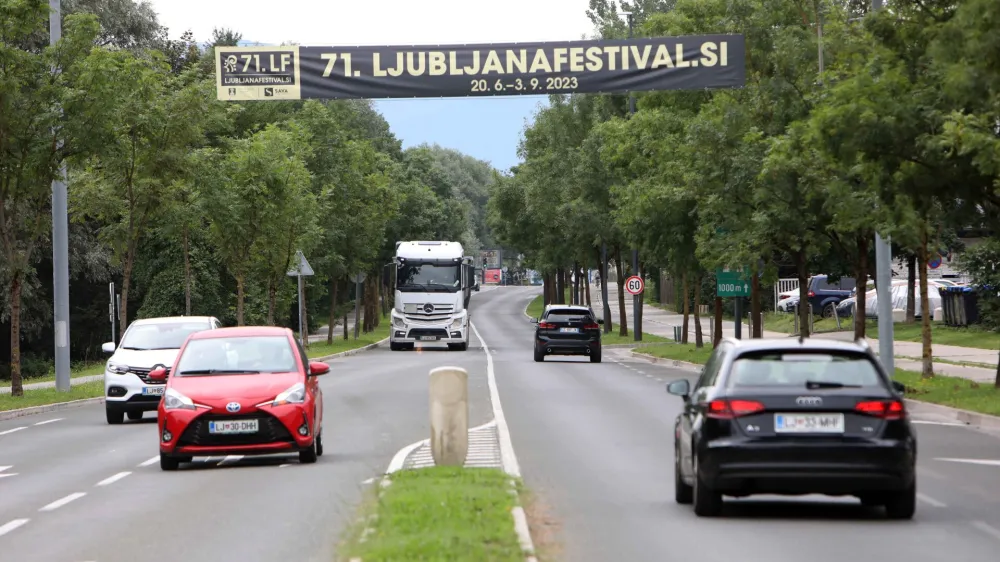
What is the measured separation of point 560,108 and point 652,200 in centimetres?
2960

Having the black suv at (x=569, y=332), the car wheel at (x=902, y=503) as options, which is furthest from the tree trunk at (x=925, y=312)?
the black suv at (x=569, y=332)

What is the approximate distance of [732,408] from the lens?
1132cm

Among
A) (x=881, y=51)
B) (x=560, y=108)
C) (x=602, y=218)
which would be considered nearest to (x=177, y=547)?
(x=881, y=51)

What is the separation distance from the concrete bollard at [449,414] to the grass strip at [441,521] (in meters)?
0.67

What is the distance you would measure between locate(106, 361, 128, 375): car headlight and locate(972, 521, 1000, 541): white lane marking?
52.5ft

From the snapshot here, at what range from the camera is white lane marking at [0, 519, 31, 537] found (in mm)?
11883

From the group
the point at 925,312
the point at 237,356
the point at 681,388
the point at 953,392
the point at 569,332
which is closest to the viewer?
the point at 681,388

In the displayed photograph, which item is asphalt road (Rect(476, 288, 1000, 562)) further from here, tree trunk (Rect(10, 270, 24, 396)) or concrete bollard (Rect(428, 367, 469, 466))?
tree trunk (Rect(10, 270, 24, 396))

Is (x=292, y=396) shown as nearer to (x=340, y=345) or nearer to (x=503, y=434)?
(x=503, y=434)

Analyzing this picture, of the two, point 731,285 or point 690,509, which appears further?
point 731,285

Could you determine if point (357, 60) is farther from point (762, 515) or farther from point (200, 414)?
point (762, 515)

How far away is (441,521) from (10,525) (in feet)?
12.7

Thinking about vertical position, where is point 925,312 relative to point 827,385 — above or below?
above

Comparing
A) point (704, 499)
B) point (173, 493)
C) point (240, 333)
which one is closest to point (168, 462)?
point (240, 333)
